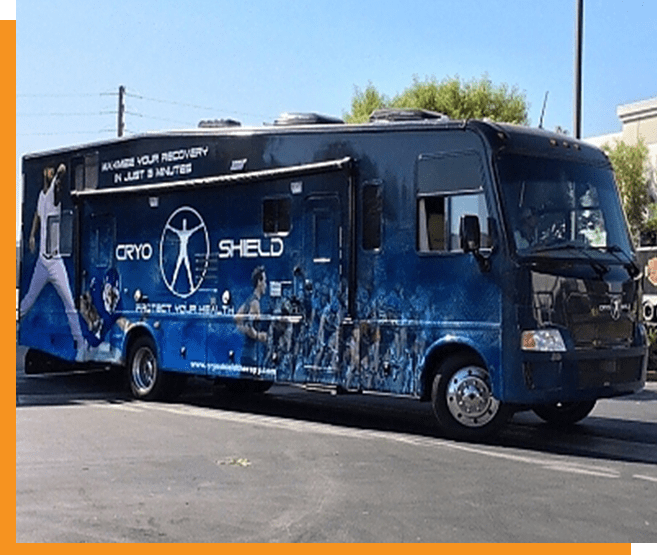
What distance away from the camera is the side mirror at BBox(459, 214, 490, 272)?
10188 millimetres

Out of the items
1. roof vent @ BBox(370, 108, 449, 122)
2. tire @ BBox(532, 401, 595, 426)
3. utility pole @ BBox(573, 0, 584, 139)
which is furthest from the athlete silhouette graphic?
utility pole @ BBox(573, 0, 584, 139)

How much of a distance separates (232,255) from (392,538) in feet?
23.0

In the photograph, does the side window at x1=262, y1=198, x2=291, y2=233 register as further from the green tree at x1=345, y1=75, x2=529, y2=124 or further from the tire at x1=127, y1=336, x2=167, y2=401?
the green tree at x1=345, y1=75, x2=529, y2=124

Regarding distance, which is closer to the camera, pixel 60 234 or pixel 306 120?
pixel 306 120

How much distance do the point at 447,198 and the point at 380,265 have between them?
3.59ft

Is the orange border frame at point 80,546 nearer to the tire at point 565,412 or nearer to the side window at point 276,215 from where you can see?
the tire at point 565,412

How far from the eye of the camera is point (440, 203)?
1068cm

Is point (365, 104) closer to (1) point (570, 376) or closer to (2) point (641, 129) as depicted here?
(2) point (641, 129)

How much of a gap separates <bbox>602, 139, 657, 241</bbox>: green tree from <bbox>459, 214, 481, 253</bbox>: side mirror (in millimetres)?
27413

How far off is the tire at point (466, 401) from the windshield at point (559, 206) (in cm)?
136

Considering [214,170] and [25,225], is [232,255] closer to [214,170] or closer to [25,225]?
[214,170]

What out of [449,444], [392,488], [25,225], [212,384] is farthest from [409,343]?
[25,225]

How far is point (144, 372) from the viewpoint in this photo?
14.5m

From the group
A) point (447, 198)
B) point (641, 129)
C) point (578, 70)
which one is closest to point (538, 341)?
point (447, 198)
